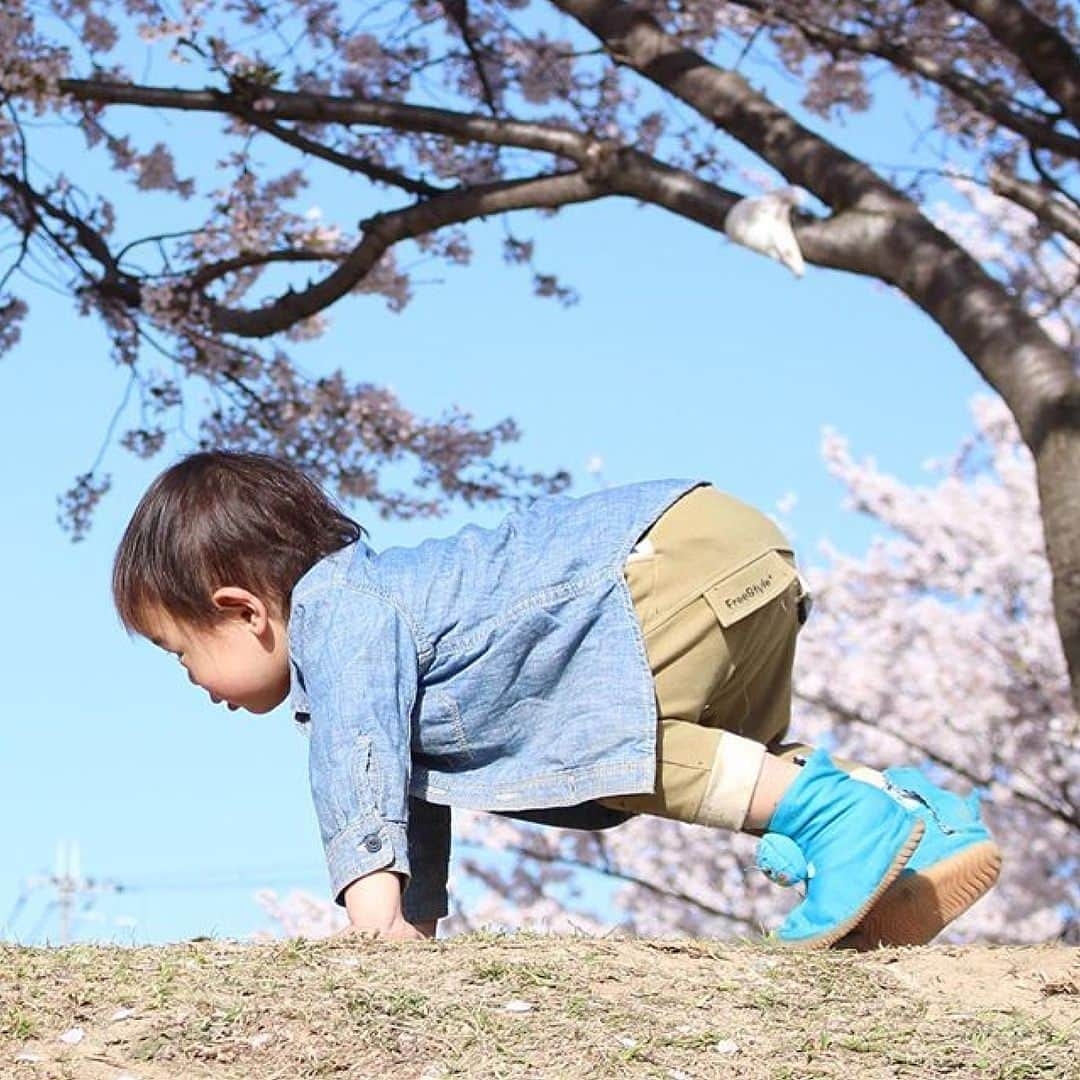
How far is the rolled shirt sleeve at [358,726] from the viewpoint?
8.87 feet

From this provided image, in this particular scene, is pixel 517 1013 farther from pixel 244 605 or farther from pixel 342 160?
pixel 342 160

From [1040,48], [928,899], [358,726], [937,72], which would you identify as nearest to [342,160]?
[937,72]

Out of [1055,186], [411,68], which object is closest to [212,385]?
[411,68]

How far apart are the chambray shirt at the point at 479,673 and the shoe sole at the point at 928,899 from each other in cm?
45

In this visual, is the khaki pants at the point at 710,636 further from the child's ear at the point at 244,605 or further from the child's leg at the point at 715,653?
the child's ear at the point at 244,605

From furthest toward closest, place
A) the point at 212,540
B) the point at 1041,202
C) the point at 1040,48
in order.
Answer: the point at 1041,202, the point at 1040,48, the point at 212,540

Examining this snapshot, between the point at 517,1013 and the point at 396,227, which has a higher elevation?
the point at 396,227

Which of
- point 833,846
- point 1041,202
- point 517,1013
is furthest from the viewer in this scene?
point 1041,202

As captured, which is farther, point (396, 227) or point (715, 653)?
point (396, 227)

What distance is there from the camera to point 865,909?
2746 millimetres

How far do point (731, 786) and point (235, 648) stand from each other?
34.2 inches

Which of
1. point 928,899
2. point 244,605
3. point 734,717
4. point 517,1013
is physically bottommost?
point 517,1013

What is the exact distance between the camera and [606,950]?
254 centimetres

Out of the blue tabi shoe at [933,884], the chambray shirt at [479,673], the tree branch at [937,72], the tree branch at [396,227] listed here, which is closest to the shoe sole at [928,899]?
the blue tabi shoe at [933,884]
